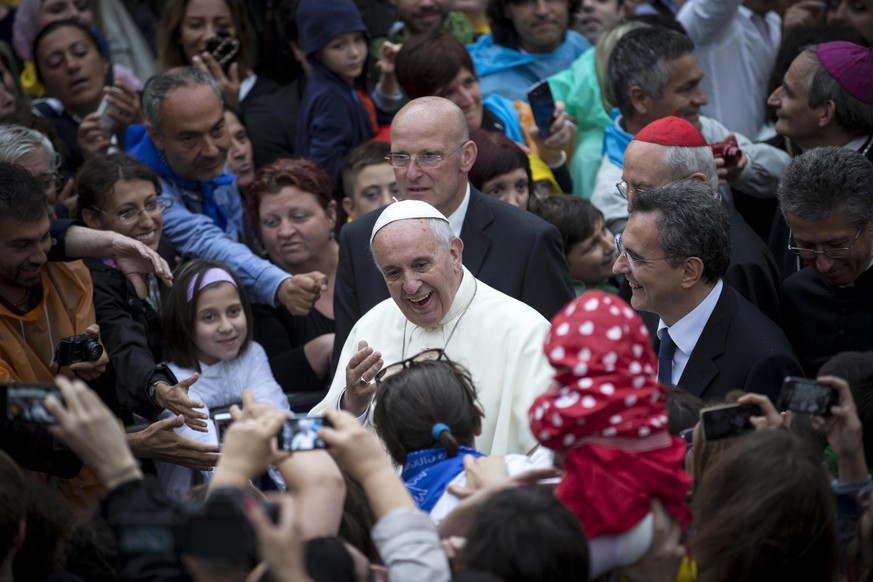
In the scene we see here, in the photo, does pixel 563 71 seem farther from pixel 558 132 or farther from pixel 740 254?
pixel 740 254

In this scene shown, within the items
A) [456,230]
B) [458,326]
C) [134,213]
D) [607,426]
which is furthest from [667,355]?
[134,213]

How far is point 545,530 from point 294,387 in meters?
3.38

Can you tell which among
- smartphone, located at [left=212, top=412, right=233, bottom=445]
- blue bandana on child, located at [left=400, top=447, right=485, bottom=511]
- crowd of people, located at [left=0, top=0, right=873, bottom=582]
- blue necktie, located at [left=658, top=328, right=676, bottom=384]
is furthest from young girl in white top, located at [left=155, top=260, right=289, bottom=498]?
blue bandana on child, located at [left=400, top=447, right=485, bottom=511]

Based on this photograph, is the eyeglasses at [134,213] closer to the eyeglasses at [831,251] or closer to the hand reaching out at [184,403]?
the hand reaching out at [184,403]

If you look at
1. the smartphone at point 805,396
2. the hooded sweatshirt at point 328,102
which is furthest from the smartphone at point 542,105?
the smartphone at point 805,396

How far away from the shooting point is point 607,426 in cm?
327

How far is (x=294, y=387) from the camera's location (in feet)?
20.5

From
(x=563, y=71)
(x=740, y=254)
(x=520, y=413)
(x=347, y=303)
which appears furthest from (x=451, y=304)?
(x=563, y=71)

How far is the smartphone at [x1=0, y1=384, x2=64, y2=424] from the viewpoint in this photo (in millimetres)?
3182

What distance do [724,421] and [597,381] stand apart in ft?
2.21

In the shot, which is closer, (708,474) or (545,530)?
(545,530)

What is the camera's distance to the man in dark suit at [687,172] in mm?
5406

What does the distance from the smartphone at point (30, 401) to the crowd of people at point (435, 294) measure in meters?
0.01

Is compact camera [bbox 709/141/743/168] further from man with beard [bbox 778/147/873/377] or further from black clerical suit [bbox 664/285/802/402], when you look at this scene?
black clerical suit [bbox 664/285/802/402]
